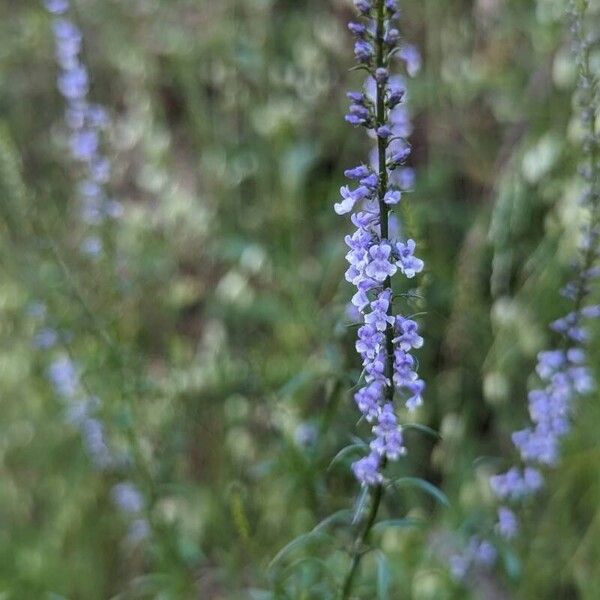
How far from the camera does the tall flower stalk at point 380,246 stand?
1630 mm

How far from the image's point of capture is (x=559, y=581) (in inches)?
134

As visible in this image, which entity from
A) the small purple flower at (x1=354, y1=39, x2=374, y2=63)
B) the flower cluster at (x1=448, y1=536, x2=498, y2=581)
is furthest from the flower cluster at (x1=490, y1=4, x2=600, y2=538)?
the small purple flower at (x1=354, y1=39, x2=374, y2=63)

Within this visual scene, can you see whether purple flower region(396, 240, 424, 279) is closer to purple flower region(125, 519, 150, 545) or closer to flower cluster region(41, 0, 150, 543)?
flower cluster region(41, 0, 150, 543)

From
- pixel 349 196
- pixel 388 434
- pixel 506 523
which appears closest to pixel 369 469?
pixel 388 434

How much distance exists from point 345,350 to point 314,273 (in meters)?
1.52

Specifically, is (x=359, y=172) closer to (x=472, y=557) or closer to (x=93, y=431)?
(x=472, y=557)

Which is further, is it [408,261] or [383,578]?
[383,578]

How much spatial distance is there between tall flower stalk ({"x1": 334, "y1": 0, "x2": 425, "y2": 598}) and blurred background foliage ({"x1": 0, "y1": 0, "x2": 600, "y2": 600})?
86 cm

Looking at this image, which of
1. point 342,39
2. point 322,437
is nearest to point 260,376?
point 322,437

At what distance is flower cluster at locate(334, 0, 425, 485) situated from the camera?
64.2 inches

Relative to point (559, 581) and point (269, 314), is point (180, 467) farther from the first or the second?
point (559, 581)

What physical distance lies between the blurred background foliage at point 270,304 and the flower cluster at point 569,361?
0.30 metres

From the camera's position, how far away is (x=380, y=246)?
5.55 feet

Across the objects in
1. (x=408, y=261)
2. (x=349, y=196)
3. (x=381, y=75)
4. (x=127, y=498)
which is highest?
(x=381, y=75)
